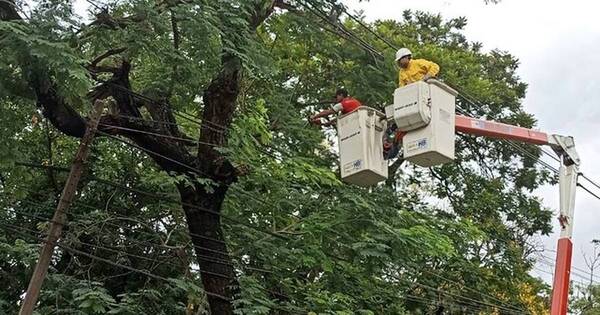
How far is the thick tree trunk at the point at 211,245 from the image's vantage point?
8.58m

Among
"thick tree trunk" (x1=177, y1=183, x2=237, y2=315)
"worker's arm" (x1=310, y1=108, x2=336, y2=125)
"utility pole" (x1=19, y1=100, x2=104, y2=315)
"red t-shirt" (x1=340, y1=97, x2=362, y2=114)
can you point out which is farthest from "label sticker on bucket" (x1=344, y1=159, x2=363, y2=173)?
"thick tree trunk" (x1=177, y1=183, x2=237, y2=315)

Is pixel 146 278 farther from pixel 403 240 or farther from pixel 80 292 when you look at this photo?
pixel 403 240

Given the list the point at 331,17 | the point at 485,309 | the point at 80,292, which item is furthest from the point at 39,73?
the point at 485,309

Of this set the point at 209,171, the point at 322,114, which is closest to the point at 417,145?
the point at 322,114

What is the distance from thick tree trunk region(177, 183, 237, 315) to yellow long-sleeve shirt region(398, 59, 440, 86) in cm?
297

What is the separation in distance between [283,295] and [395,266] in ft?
4.79

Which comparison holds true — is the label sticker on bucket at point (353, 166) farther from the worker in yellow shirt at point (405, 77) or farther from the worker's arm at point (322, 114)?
the worker's arm at point (322, 114)

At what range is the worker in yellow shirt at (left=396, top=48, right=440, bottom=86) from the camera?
6.43m

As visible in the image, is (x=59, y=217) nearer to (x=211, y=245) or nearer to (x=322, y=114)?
(x=211, y=245)

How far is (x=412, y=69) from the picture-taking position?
6.52 meters

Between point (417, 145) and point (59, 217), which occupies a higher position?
point (417, 145)

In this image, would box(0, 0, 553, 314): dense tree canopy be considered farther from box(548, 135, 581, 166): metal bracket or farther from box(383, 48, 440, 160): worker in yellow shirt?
box(548, 135, 581, 166): metal bracket

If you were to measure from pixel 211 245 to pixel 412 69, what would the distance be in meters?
3.46

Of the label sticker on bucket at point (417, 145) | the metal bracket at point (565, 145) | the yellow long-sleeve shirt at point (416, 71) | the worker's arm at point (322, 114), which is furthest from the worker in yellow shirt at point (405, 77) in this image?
the metal bracket at point (565, 145)
